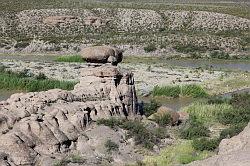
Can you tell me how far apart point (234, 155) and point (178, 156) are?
32.4ft

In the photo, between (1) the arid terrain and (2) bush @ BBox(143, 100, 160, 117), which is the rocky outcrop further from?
(2) bush @ BBox(143, 100, 160, 117)

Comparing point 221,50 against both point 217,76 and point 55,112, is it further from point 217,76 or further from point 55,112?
point 55,112

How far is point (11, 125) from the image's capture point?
2633 centimetres

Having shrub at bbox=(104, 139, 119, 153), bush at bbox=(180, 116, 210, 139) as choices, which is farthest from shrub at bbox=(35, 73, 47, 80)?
shrub at bbox=(104, 139, 119, 153)

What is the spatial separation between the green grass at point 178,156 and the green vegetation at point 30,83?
64.5 ft

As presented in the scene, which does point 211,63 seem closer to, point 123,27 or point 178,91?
point 178,91

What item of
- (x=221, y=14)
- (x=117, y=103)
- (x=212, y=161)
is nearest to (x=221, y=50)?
(x=221, y=14)

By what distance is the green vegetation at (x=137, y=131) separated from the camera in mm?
28156

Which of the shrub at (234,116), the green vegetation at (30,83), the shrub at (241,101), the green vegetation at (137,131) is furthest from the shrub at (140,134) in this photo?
the green vegetation at (30,83)

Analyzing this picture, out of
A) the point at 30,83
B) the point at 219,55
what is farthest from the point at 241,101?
the point at 219,55

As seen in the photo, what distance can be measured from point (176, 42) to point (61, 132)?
203 ft

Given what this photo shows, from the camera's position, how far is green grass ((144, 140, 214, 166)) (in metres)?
24.8

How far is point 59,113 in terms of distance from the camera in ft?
92.3

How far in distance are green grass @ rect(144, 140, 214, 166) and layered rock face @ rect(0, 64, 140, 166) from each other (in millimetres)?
3623
